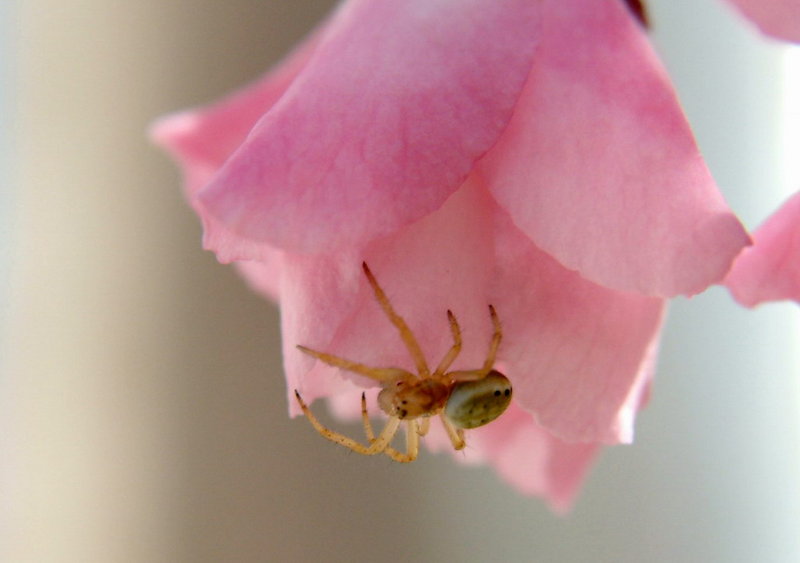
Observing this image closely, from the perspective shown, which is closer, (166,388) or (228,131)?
(228,131)

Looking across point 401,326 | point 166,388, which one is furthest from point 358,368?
point 166,388

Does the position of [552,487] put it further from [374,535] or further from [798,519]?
[374,535]

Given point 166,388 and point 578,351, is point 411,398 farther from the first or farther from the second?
point 166,388

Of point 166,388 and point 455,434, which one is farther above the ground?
point 166,388

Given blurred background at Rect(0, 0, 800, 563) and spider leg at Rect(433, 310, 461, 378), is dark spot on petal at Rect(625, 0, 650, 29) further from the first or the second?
blurred background at Rect(0, 0, 800, 563)

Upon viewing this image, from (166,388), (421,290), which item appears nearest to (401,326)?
(421,290)

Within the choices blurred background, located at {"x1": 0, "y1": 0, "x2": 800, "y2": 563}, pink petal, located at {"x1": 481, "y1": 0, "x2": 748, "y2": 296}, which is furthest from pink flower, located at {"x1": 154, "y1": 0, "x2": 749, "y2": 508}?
blurred background, located at {"x1": 0, "y1": 0, "x2": 800, "y2": 563}

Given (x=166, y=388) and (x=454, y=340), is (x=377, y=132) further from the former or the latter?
(x=166, y=388)
